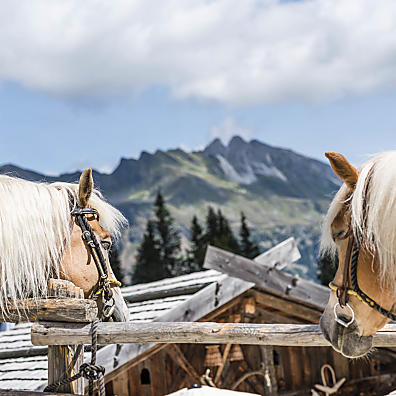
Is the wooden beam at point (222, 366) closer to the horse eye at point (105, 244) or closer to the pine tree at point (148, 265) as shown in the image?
the horse eye at point (105, 244)

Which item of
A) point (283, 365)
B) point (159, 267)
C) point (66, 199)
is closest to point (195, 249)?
point (159, 267)

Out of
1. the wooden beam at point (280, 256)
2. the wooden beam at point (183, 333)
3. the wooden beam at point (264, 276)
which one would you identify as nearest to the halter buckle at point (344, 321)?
the wooden beam at point (183, 333)

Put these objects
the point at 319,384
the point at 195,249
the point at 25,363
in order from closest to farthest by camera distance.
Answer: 1. the point at 25,363
2. the point at 319,384
3. the point at 195,249

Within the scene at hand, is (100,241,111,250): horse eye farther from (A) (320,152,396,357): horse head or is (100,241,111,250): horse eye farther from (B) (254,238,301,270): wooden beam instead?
(B) (254,238,301,270): wooden beam

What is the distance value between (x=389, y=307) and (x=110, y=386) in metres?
4.41

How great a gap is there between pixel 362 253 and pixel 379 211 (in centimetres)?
20

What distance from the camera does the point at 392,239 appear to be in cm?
202

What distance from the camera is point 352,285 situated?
7.10ft

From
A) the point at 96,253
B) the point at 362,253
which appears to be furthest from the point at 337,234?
the point at 96,253

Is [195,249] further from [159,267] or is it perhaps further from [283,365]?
[283,365]

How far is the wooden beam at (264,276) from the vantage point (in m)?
5.49

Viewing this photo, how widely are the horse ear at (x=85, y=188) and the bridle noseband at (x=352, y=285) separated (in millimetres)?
1411

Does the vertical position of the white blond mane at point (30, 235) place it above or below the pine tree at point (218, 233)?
below

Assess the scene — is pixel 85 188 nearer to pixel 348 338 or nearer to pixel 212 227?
pixel 348 338
